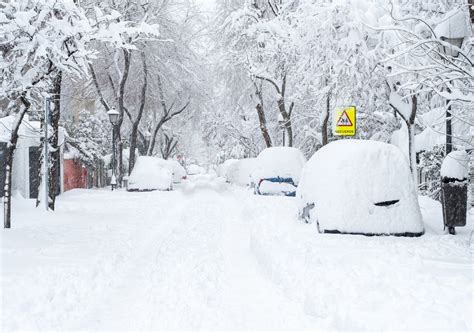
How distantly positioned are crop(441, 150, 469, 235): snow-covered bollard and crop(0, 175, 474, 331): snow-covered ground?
0.36 metres

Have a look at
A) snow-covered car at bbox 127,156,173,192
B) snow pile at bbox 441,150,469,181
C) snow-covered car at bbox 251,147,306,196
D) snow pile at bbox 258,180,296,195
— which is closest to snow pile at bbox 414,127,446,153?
snow-covered car at bbox 251,147,306,196

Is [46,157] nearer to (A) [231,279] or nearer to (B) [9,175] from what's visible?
(B) [9,175]

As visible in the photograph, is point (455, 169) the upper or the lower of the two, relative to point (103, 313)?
upper

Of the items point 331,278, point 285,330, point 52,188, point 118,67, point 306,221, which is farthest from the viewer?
point 118,67

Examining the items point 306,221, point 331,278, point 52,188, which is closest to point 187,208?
point 52,188

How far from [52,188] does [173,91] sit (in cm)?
1776

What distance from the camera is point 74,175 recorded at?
2525cm

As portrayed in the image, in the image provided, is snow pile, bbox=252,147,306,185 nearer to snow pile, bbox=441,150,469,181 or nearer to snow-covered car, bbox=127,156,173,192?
snow-covered car, bbox=127,156,173,192

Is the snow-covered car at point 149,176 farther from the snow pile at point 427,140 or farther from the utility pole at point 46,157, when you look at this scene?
the snow pile at point 427,140

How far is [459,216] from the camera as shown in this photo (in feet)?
29.2

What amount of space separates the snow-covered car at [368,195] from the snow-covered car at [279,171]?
8.74 meters

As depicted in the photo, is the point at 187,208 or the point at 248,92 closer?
the point at 187,208

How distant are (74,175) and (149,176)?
450 centimetres

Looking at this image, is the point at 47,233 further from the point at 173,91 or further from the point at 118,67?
the point at 173,91
